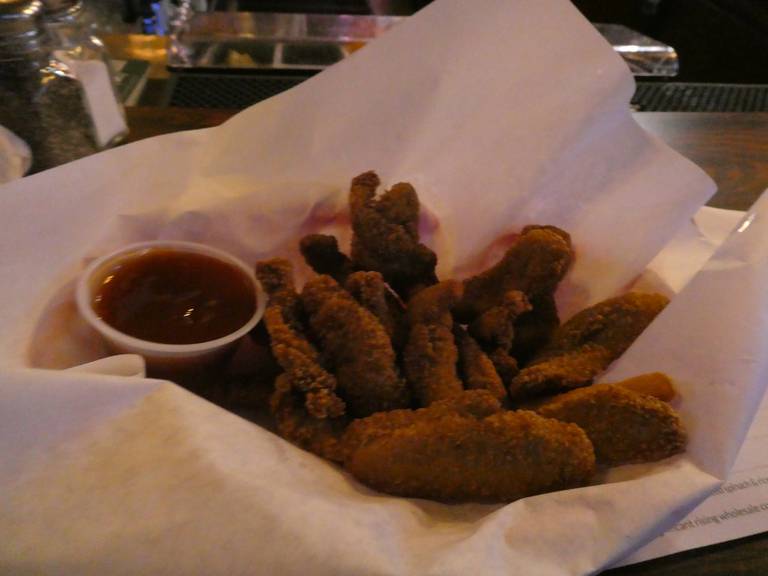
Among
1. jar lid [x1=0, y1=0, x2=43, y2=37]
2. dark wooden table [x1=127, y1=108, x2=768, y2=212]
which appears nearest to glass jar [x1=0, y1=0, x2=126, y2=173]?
jar lid [x1=0, y1=0, x2=43, y2=37]

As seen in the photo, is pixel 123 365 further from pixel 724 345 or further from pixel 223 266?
pixel 724 345

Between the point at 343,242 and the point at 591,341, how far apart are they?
47 centimetres

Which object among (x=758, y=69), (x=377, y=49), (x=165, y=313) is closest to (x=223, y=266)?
(x=165, y=313)

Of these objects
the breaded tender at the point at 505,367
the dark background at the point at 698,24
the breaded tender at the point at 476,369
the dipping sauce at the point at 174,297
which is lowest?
the dark background at the point at 698,24

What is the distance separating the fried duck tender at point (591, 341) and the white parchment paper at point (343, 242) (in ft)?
0.19

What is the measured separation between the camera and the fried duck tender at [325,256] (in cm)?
107

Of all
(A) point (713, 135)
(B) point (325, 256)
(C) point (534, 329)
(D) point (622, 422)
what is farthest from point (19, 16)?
(A) point (713, 135)

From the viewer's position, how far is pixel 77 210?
1.03 meters

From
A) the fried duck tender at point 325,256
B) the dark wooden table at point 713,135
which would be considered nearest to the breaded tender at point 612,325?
the fried duck tender at point 325,256

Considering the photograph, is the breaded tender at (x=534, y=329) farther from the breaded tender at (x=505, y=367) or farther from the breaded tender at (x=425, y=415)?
the breaded tender at (x=425, y=415)

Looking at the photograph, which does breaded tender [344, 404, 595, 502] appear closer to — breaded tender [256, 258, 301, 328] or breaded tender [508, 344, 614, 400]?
breaded tender [508, 344, 614, 400]

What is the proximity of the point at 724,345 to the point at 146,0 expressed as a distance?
3768 millimetres

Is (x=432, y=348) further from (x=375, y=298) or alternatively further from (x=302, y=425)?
(x=302, y=425)

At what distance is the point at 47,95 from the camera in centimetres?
132
